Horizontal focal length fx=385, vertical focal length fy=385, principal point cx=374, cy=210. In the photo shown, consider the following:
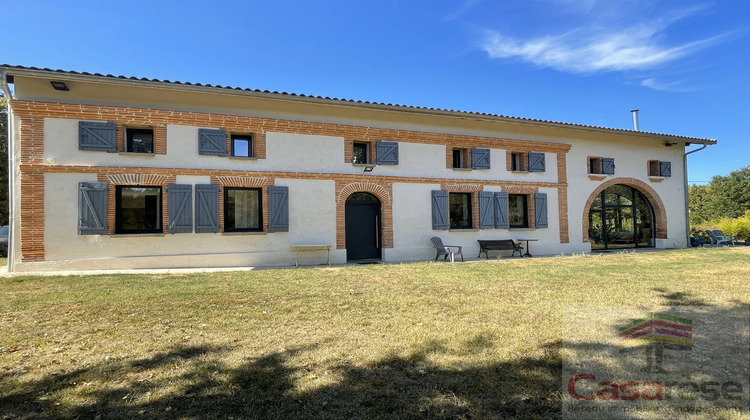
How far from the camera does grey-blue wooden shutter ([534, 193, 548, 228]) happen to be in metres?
13.4

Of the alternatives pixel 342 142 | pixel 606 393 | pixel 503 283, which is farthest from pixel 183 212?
pixel 606 393

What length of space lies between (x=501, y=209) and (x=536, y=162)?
7.36 ft

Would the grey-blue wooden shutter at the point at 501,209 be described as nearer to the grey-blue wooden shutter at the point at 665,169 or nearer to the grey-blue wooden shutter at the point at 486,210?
the grey-blue wooden shutter at the point at 486,210

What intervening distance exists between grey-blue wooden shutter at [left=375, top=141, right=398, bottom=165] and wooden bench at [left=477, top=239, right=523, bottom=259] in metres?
3.87

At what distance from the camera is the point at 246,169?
10.4m

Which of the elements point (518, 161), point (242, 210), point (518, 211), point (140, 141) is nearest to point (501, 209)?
point (518, 211)

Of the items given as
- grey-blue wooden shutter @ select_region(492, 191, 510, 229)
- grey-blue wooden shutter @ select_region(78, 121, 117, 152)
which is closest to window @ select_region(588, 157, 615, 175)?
grey-blue wooden shutter @ select_region(492, 191, 510, 229)

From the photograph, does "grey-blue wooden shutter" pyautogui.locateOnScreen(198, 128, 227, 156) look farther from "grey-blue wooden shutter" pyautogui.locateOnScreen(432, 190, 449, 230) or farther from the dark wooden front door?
"grey-blue wooden shutter" pyautogui.locateOnScreen(432, 190, 449, 230)

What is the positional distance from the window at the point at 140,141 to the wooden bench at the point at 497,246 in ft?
32.4

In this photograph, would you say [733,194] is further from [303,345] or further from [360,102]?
[303,345]

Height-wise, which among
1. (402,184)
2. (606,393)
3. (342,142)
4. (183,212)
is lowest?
(606,393)

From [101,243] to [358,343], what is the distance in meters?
8.64

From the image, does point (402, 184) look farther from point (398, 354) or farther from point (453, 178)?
point (398, 354)

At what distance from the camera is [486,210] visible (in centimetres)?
1280
